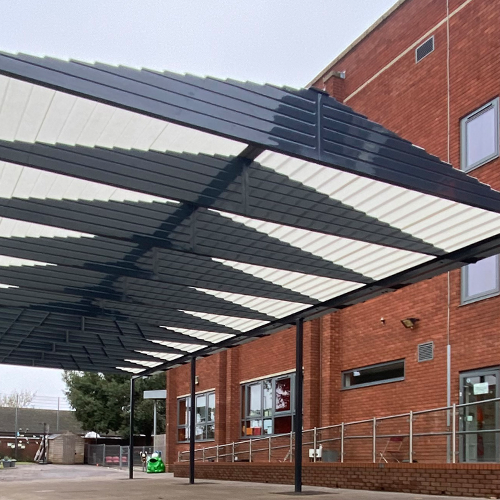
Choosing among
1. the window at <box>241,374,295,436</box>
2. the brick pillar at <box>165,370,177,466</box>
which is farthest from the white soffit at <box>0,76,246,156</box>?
the brick pillar at <box>165,370,177,466</box>

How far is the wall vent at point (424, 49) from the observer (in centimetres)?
1902

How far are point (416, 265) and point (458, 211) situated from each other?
212cm

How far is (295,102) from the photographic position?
8727 millimetres

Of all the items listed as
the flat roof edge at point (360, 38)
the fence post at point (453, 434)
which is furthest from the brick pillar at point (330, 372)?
the fence post at point (453, 434)

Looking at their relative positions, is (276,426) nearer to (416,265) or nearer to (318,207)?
(416,265)

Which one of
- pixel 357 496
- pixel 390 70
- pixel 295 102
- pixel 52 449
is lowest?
pixel 52 449

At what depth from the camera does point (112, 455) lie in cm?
4756

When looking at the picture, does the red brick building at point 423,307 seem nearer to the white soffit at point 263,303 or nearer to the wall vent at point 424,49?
the wall vent at point 424,49

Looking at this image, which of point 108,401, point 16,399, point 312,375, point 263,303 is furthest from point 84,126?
point 16,399

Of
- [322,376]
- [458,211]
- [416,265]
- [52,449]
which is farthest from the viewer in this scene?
[52,449]

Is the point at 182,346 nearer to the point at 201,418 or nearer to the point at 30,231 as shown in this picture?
the point at 30,231

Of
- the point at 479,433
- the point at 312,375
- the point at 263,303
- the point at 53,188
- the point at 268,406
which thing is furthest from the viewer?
the point at 268,406

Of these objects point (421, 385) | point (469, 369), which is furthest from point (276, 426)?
point (469, 369)

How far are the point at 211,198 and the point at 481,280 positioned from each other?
338 inches
